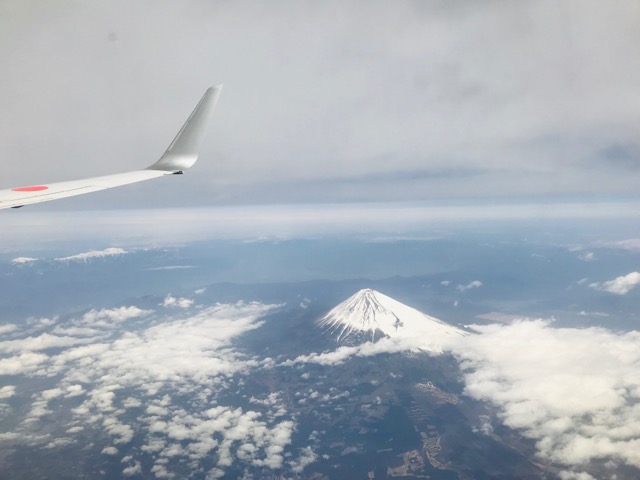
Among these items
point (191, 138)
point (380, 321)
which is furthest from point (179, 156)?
point (380, 321)

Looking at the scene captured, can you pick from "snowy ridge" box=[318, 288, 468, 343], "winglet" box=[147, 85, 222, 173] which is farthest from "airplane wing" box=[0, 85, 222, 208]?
"snowy ridge" box=[318, 288, 468, 343]

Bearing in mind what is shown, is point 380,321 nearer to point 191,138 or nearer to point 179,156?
point 179,156

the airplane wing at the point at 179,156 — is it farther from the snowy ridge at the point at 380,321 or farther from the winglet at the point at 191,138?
the snowy ridge at the point at 380,321

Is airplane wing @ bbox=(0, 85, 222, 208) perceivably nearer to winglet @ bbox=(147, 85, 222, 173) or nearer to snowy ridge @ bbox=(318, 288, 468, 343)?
winglet @ bbox=(147, 85, 222, 173)

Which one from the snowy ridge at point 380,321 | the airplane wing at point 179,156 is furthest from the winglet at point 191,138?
the snowy ridge at point 380,321

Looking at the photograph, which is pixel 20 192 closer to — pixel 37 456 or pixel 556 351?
pixel 37 456

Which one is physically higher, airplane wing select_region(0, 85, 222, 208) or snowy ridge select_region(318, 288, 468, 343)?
airplane wing select_region(0, 85, 222, 208)

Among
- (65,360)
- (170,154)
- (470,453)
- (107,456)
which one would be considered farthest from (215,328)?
(170,154)
